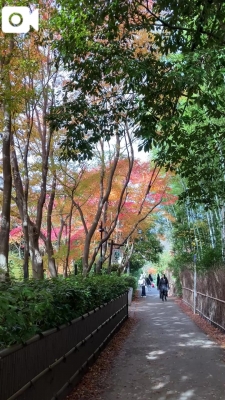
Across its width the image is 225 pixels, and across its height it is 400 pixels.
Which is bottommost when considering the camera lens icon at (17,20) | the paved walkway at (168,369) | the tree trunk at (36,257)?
the paved walkway at (168,369)

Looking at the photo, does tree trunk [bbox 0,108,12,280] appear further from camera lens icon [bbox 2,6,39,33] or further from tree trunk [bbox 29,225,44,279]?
tree trunk [bbox 29,225,44,279]

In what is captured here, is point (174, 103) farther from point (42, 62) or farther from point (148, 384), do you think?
point (42, 62)

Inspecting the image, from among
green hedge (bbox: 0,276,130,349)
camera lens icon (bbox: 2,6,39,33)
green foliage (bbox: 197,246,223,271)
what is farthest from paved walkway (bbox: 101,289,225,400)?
camera lens icon (bbox: 2,6,39,33)

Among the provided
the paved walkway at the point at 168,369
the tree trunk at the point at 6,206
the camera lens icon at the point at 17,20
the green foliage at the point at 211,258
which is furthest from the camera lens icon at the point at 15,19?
the green foliage at the point at 211,258

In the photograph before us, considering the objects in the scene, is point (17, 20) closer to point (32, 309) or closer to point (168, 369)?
point (32, 309)

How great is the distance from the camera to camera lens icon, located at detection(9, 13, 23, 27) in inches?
284

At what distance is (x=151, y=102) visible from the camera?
6629 mm

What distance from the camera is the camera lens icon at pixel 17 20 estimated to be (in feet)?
23.2

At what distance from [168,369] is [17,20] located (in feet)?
21.9

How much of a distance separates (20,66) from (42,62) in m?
3.20

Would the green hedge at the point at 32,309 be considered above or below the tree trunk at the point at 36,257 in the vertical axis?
below

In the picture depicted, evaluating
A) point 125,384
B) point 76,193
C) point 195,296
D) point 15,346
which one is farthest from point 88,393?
point 195,296

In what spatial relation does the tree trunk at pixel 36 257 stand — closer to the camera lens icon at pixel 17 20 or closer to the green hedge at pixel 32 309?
the green hedge at pixel 32 309

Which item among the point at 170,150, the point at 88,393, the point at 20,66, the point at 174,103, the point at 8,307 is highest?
the point at 20,66
